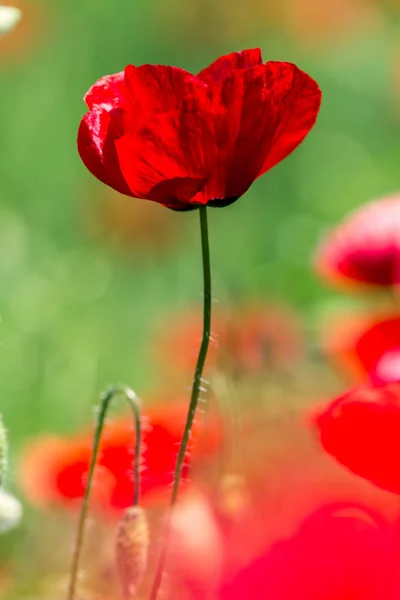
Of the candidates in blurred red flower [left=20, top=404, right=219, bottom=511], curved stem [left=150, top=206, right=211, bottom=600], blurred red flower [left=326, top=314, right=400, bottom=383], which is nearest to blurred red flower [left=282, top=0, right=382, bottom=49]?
blurred red flower [left=326, top=314, right=400, bottom=383]

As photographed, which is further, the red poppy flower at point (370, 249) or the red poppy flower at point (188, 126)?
the red poppy flower at point (370, 249)

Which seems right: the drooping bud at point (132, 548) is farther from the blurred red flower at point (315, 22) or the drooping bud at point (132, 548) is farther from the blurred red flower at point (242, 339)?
the blurred red flower at point (315, 22)

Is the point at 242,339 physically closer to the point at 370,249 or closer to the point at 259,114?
the point at 370,249

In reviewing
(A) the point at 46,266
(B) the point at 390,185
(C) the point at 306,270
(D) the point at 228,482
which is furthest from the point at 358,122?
(D) the point at 228,482

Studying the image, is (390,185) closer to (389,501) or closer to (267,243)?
(267,243)

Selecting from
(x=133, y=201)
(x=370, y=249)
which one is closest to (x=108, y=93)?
(x=370, y=249)

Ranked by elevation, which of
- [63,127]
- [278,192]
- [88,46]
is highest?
[88,46]

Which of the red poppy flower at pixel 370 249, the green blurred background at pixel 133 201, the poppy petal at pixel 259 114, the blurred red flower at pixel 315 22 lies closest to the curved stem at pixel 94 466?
the poppy petal at pixel 259 114

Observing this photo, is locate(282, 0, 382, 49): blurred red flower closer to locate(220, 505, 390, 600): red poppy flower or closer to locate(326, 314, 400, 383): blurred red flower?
locate(326, 314, 400, 383): blurred red flower
